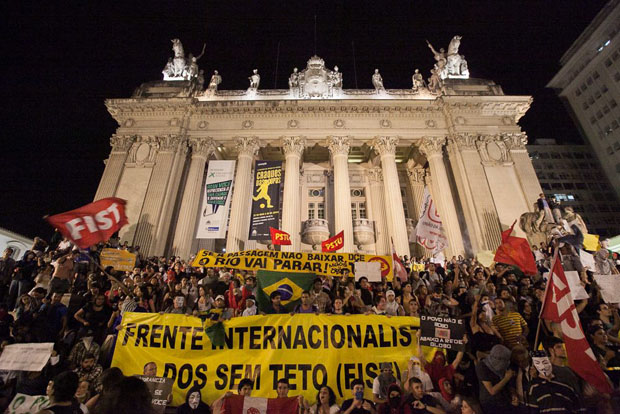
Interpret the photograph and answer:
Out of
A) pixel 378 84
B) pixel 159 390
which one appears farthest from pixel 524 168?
pixel 159 390

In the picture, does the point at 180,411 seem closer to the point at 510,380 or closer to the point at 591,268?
the point at 510,380

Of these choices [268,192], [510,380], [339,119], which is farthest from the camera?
[339,119]

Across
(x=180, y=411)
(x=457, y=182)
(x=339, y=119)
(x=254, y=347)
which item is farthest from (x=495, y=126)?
(x=180, y=411)

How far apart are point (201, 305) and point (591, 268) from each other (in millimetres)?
12032

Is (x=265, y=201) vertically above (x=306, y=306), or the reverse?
(x=265, y=201)

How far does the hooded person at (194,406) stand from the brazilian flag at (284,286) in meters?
2.56

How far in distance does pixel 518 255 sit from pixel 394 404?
8069 mm

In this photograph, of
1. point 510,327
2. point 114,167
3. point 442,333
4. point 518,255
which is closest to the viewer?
point 442,333

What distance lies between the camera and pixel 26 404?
450 centimetres

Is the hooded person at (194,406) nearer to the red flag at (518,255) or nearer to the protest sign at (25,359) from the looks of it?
the protest sign at (25,359)

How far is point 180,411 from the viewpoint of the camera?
15.5 ft

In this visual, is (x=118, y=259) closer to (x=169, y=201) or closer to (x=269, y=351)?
(x=169, y=201)

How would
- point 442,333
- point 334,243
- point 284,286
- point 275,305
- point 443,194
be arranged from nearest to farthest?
point 442,333
point 275,305
point 284,286
point 334,243
point 443,194

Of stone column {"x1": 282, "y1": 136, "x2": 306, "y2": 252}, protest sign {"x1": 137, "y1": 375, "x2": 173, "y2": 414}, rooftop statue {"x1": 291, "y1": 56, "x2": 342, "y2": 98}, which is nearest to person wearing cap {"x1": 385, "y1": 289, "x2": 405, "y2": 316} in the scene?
protest sign {"x1": 137, "y1": 375, "x2": 173, "y2": 414}
